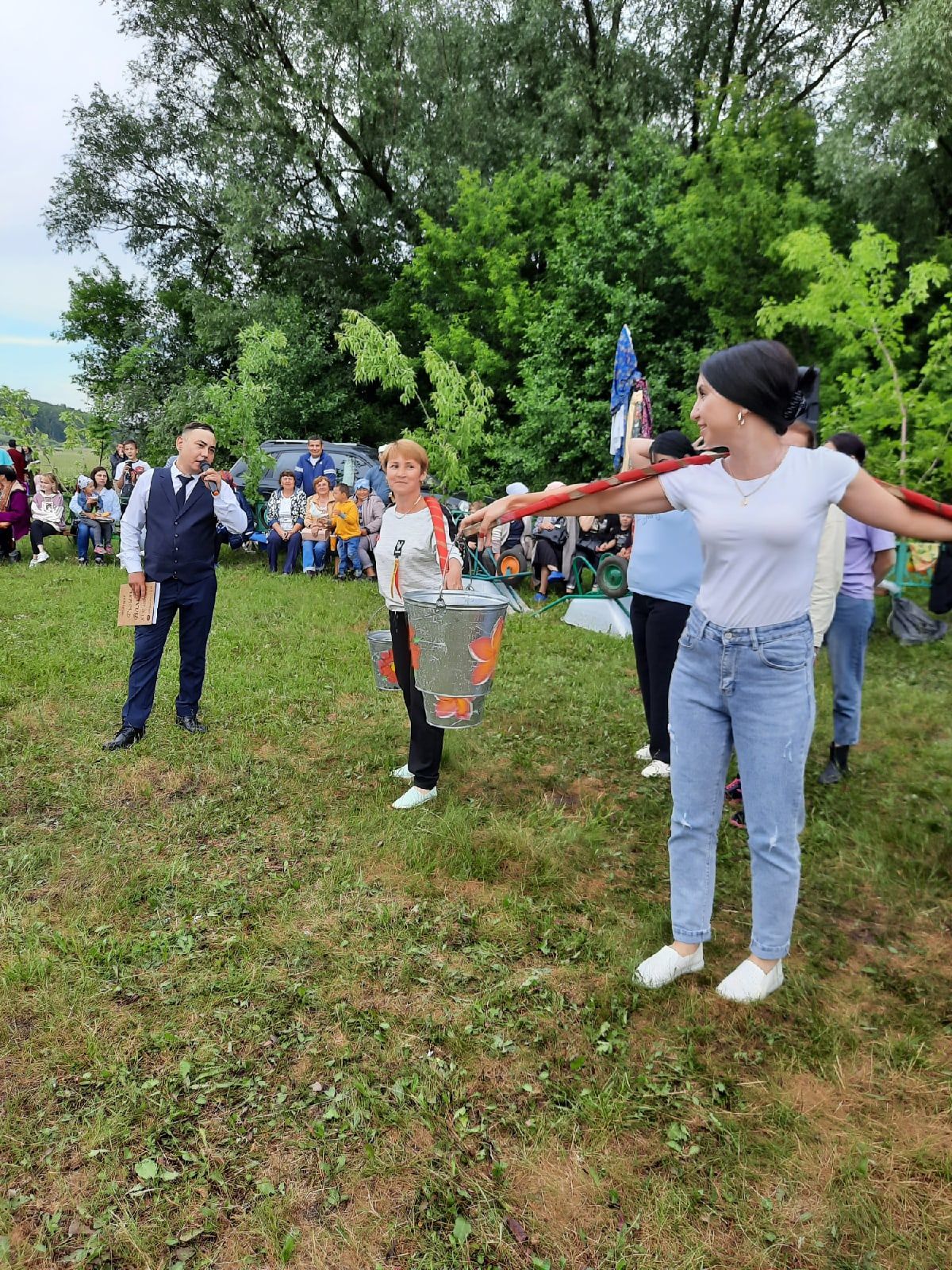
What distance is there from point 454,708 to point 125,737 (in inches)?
103

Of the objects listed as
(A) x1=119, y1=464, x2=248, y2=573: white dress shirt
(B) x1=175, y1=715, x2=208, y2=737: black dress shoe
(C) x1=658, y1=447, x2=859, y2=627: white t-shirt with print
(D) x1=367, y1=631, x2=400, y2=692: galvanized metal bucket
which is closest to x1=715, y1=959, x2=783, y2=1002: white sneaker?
(C) x1=658, y1=447, x2=859, y2=627: white t-shirt with print

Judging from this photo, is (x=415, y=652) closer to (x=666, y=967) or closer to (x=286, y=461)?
(x=666, y=967)

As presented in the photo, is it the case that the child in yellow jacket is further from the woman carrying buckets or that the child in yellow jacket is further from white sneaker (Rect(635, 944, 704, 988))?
white sneaker (Rect(635, 944, 704, 988))

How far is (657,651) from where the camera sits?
4.50 metres

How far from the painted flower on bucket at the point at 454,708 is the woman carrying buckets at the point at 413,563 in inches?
8.9

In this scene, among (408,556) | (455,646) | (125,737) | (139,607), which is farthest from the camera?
(125,737)

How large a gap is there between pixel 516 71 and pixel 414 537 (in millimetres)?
20208

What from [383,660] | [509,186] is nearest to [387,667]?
[383,660]

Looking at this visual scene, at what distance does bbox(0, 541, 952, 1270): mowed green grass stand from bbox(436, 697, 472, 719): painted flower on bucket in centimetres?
63

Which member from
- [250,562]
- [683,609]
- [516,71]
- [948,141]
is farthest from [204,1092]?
[516,71]

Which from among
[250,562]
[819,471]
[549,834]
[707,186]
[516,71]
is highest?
[516,71]

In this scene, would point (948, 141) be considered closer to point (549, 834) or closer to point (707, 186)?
point (707, 186)

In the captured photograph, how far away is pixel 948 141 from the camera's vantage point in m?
13.7

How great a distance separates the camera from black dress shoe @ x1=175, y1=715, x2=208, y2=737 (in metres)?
5.58
